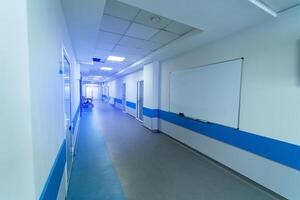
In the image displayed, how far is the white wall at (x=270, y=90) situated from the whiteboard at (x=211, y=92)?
0.16 meters

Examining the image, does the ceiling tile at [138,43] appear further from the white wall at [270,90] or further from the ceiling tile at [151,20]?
the white wall at [270,90]

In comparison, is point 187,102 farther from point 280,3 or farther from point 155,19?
point 280,3

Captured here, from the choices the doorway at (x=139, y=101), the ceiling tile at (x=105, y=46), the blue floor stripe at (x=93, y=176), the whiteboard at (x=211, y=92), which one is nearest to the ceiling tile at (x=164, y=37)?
the whiteboard at (x=211, y=92)

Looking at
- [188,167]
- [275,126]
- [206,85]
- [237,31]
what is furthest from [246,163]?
[237,31]

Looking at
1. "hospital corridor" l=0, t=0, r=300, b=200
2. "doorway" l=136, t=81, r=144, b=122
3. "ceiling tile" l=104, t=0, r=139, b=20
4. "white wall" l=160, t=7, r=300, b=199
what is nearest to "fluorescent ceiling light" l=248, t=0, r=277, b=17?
"hospital corridor" l=0, t=0, r=300, b=200

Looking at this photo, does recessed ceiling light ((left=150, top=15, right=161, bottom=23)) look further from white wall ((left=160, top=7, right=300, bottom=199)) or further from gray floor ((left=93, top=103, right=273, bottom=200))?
gray floor ((left=93, top=103, right=273, bottom=200))

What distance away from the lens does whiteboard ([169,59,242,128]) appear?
283 cm

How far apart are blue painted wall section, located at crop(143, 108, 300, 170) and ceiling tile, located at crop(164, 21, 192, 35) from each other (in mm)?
2178

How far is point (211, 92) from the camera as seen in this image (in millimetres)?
3334

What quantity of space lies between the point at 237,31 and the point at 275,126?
1.82 meters

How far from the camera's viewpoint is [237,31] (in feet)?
8.91

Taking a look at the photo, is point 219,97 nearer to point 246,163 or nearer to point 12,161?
point 246,163

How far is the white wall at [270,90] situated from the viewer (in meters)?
2.03

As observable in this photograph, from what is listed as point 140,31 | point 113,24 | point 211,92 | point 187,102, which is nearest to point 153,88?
point 187,102
